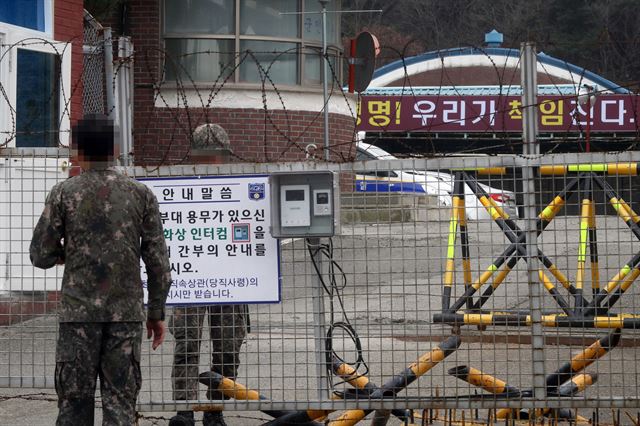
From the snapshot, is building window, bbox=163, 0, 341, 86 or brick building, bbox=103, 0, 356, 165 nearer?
brick building, bbox=103, 0, 356, 165

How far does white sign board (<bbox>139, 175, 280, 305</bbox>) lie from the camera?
6617mm

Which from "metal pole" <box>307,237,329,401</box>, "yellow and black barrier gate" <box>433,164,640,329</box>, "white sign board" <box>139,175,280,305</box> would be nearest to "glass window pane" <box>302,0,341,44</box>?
"yellow and black barrier gate" <box>433,164,640,329</box>

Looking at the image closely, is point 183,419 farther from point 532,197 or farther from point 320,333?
point 532,197

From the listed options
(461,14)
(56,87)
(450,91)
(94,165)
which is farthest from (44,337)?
(461,14)

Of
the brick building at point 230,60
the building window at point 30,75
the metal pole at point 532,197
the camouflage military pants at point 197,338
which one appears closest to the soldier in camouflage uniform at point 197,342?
the camouflage military pants at point 197,338

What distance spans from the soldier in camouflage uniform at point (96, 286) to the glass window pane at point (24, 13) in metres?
6.57

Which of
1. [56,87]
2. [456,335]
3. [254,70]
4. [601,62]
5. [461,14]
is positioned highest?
[461,14]

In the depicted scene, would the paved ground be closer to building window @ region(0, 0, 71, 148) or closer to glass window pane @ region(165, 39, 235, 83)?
building window @ region(0, 0, 71, 148)

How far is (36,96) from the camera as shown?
11945mm

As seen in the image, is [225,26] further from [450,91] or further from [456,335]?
[450,91]

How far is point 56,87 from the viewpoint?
12070mm

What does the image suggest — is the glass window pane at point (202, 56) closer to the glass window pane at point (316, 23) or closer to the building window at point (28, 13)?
the glass window pane at point (316, 23)

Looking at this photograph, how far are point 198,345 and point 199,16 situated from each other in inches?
513

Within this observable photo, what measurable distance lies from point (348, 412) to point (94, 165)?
2.20m
